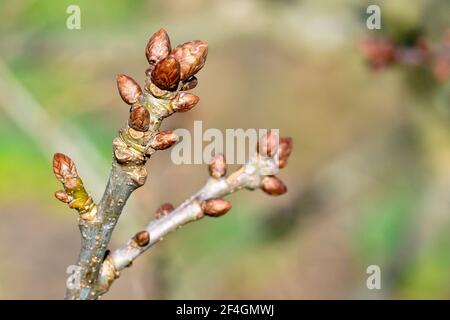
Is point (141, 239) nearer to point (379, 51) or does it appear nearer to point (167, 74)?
point (167, 74)

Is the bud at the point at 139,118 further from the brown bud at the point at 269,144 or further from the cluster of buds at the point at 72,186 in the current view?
the brown bud at the point at 269,144

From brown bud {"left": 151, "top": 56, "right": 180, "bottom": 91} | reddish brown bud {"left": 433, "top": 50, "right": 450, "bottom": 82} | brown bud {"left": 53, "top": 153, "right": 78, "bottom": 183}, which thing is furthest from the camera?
reddish brown bud {"left": 433, "top": 50, "right": 450, "bottom": 82}

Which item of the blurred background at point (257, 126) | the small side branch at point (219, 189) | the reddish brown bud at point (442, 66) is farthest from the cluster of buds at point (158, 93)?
the reddish brown bud at point (442, 66)

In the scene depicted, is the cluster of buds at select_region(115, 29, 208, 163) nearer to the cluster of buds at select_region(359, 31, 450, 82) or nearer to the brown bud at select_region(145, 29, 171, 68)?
the brown bud at select_region(145, 29, 171, 68)

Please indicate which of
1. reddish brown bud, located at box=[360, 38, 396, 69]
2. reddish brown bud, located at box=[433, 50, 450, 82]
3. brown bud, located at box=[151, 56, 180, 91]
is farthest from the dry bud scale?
reddish brown bud, located at box=[360, 38, 396, 69]

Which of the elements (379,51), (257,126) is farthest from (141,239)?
(257,126)

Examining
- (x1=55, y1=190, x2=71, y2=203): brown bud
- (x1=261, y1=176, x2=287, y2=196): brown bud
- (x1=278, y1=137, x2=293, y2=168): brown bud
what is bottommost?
(x1=55, y1=190, x2=71, y2=203): brown bud
